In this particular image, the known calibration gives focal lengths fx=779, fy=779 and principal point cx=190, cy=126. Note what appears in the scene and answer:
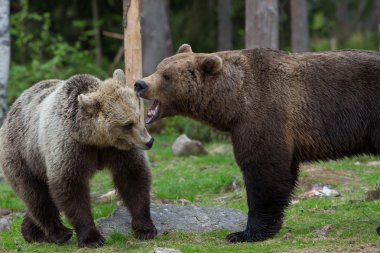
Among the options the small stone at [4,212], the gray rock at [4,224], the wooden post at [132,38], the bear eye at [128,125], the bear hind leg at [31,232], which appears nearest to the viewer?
the bear eye at [128,125]

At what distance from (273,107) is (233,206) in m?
2.77

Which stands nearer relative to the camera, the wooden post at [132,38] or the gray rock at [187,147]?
the wooden post at [132,38]

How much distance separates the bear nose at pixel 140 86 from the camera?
7.92m

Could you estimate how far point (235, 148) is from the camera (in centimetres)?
786

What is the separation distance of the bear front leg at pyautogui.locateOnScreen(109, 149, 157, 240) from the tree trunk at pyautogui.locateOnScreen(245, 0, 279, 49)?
8035mm

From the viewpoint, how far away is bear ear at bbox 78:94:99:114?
25.7 feet

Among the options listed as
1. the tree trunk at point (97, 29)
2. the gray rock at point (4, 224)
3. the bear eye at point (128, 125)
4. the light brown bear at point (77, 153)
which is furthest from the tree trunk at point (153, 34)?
the bear eye at point (128, 125)

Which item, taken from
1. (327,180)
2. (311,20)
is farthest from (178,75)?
(311,20)

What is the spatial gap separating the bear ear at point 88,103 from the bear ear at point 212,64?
116cm

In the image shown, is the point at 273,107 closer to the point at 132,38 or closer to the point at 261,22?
the point at 132,38

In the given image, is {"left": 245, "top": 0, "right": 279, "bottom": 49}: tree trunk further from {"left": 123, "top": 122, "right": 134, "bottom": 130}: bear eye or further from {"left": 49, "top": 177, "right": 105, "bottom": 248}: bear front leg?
{"left": 49, "top": 177, "right": 105, "bottom": 248}: bear front leg

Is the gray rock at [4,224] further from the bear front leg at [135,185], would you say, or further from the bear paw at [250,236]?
the bear paw at [250,236]

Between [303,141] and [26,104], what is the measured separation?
3.17 meters

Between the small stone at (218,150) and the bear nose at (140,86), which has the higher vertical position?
the bear nose at (140,86)
